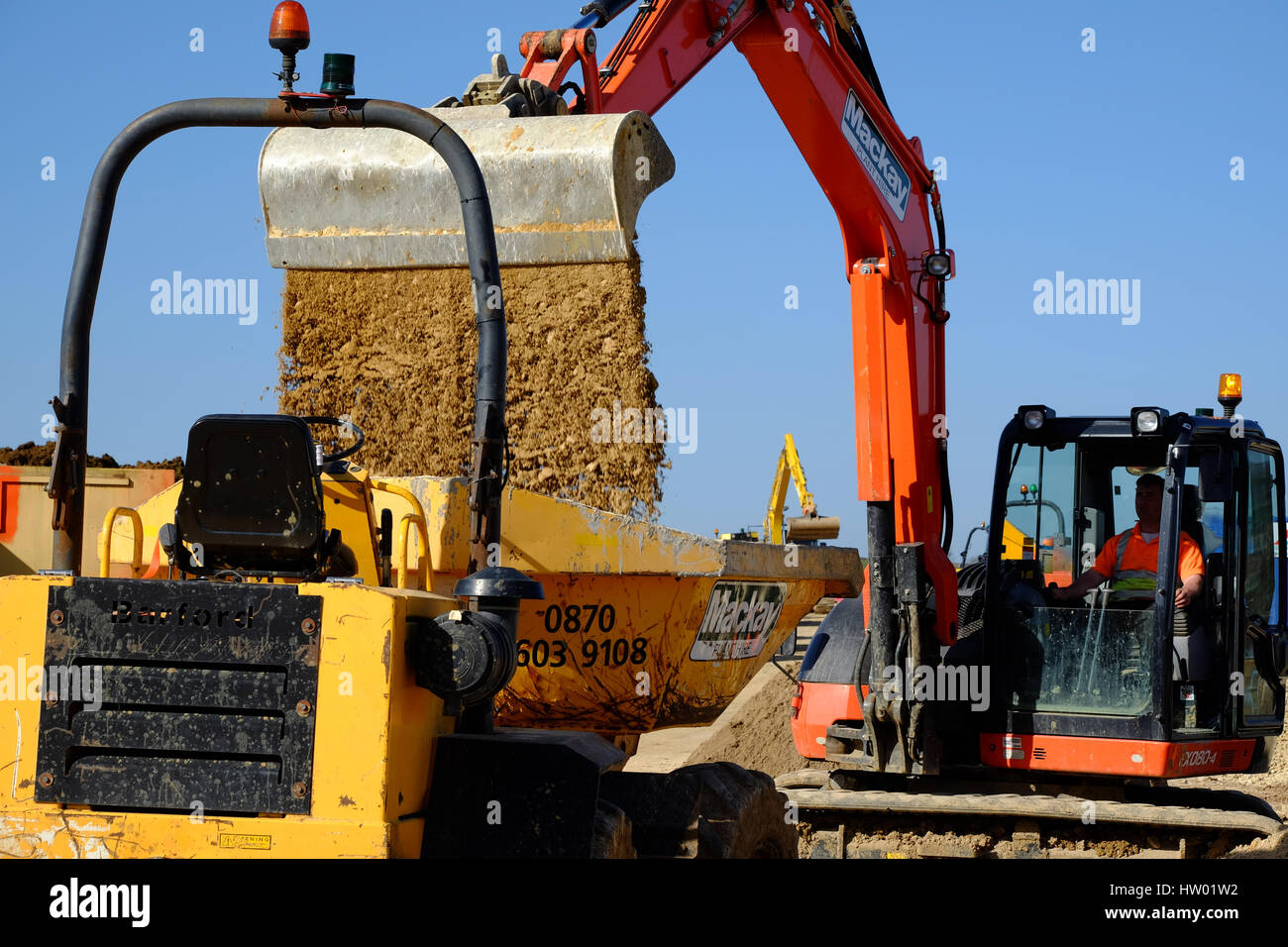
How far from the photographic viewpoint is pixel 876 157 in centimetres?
788

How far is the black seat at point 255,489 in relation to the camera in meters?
3.87

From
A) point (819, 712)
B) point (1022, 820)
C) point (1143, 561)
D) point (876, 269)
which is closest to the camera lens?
point (1143, 561)

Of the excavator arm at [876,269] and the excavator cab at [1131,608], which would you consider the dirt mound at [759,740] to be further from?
the excavator cab at [1131,608]

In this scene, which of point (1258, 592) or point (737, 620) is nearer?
point (737, 620)

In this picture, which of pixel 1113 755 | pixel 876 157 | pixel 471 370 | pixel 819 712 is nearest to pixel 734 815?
pixel 471 370

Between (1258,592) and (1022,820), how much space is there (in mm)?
1598

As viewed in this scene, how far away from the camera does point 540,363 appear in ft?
20.5

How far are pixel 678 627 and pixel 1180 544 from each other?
96.5 inches

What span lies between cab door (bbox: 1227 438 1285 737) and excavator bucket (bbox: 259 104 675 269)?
328cm

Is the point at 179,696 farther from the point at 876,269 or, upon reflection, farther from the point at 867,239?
the point at 867,239

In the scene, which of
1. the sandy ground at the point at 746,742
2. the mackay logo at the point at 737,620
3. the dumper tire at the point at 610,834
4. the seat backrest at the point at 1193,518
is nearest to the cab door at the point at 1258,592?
the seat backrest at the point at 1193,518

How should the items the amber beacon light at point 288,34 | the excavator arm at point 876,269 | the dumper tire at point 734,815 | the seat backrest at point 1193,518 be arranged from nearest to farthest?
the amber beacon light at point 288,34
the dumper tire at point 734,815
the seat backrest at point 1193,518
the excavator arm at point 876,269

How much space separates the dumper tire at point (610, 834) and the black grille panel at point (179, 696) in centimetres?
91

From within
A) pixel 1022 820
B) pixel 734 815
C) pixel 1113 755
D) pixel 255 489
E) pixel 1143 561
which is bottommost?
pixel 1022 820
